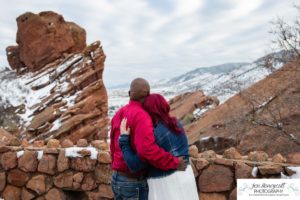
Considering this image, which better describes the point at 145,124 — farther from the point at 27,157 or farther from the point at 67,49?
the point at 67,49

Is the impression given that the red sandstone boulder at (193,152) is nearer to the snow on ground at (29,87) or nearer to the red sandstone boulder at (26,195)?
the red sandstone boulder at (26,195)

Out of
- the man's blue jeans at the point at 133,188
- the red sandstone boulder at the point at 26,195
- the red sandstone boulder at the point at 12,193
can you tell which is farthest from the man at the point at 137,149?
the red sandstone boulder at the point at 12,193

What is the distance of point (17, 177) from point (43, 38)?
16.5 metres

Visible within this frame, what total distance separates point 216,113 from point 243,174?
18.4 feet

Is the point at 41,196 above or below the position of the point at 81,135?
below

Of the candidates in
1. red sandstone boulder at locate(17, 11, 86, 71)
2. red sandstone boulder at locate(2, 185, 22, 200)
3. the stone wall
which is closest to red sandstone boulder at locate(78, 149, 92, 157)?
the stone wall

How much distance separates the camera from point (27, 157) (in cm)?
518

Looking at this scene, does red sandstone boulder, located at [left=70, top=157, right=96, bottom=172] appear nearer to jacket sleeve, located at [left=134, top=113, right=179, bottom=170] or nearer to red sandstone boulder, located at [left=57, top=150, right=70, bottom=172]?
red sandstone boulder, located at [left=57, top=150, right=70, bottom=172]

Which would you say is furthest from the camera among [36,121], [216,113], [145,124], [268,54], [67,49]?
[67,49]

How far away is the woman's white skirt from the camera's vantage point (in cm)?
283

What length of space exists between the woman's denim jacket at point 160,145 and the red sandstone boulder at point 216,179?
151 cm

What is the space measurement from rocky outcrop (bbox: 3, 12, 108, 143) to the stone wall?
473 inches

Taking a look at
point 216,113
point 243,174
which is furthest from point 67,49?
point 243,174

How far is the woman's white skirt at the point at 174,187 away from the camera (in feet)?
9.27
